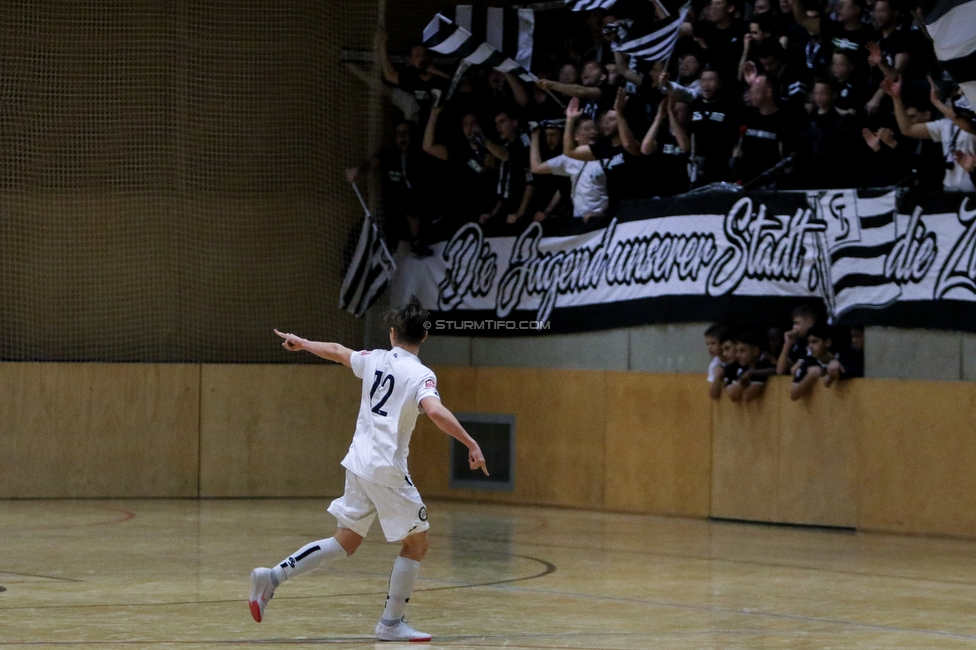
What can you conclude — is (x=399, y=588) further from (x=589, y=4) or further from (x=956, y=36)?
(x=589, y=4)

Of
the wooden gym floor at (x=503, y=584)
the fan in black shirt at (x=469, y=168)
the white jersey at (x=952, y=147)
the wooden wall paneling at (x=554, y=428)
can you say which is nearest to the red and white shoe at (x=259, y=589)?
the wooden gym floor at (x=503, y=584)

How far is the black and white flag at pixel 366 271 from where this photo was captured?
18.9 meters

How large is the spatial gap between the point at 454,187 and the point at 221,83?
11.5 feet

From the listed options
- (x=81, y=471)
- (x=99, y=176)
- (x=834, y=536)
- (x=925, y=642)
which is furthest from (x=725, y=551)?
(x=99, y=176)

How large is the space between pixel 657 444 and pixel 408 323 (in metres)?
8.82

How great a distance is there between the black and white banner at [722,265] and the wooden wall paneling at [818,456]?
93cm

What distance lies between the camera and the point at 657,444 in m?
16.5

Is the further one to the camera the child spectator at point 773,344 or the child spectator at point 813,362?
the child spectator at point 773,344

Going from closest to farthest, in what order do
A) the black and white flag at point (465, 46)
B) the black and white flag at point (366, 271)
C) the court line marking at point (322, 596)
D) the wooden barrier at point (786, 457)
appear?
the court line marking at point (322, 596) → the wooden barrier at point (786, 457) → the black and white flag at point (465, 46) → the black and white flag at point (366, 271)

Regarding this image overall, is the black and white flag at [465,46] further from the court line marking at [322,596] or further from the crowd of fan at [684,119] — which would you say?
the court line marking at [322,596]

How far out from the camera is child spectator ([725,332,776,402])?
1558 centimetres

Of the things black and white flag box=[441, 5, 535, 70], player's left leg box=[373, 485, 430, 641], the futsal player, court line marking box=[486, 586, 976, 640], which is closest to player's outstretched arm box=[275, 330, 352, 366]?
the futsal player

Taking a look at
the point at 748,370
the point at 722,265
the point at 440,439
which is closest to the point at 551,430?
the point at 440,439

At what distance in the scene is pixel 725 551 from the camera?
13117 mm
